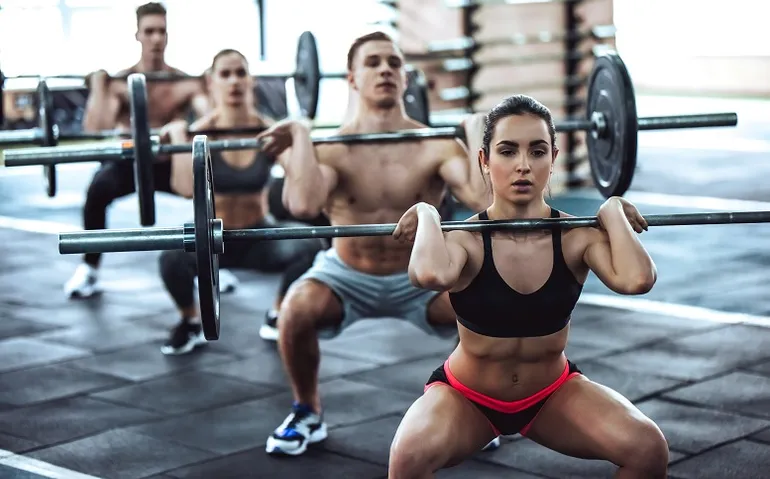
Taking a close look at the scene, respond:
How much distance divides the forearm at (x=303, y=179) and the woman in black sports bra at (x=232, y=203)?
1.00 m

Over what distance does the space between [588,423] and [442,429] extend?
303 millimetres

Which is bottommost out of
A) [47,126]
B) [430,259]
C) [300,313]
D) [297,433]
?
[297,433]

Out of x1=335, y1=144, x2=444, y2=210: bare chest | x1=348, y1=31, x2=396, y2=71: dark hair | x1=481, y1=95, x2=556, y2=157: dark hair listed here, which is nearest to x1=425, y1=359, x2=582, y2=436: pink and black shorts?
x1=481, y1=95, x2=556, y2=157: dark hair

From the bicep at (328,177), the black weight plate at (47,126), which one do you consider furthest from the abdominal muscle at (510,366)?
the black weight plate at (47,126)

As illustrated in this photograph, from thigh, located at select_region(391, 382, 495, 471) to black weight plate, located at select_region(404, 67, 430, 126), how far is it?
2518mm

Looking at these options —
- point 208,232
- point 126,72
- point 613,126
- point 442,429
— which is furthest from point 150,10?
point 442,429

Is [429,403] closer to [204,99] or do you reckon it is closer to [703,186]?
[204,99]

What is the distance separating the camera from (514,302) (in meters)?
2.48

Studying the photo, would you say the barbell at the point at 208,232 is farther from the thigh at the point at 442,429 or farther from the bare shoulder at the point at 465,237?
the thigh at the point at 442,429

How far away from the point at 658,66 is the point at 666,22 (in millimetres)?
553

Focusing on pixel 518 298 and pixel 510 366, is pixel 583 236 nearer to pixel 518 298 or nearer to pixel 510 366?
pixel 518 298

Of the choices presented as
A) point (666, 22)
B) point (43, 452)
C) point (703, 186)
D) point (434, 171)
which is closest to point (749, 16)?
point (666, 22)

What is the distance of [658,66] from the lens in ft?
48.2

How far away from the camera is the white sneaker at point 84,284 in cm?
548
